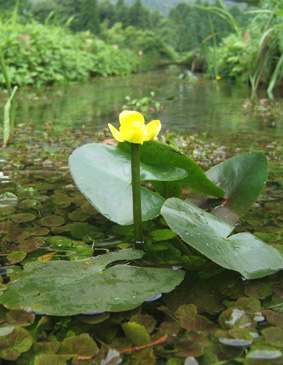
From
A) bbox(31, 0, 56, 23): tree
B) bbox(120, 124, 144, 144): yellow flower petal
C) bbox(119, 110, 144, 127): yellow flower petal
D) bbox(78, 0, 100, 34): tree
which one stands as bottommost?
bbox(120, 124, 144, 144): yellow flower petal

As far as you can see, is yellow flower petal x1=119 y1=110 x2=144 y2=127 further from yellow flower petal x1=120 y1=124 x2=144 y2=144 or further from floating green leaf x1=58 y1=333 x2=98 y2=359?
floating green leaf x1=58 y1=333 x2=98 y2=359

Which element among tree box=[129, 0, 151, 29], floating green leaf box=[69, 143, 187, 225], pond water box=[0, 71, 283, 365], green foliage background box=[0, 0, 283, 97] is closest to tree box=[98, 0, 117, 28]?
tree box=[129, 0, 151, 29]

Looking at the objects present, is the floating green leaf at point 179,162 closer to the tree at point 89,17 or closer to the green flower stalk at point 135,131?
Result: the green flower stalk at point 135,131

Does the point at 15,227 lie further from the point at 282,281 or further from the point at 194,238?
the point at 282,281

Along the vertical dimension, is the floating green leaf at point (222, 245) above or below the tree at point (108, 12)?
below

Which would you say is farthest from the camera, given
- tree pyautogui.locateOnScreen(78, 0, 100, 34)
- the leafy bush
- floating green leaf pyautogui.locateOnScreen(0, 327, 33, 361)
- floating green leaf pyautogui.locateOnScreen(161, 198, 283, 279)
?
tree pyautogui.locateOnScreen(78, 0, 100, 34)

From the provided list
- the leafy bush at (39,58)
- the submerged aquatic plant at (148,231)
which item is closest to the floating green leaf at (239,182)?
the submerged aquatic plant at (148,231)

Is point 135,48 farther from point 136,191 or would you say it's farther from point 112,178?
point 136,191
